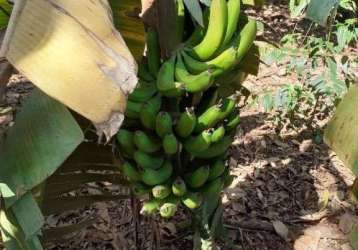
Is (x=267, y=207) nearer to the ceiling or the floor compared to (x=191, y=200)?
nearer to the floor

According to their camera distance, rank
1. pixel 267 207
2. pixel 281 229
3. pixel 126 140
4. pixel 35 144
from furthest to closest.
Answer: pixel 267 207, pixel 281 229, pixel 126 140, pixel 35 144

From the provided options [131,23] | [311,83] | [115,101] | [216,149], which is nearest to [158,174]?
[216,149]

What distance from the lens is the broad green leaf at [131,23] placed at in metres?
1.38

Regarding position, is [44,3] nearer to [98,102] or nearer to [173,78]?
[98,102]

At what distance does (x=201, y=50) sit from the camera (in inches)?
52.9

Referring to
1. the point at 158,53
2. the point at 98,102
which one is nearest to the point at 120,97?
the point at 98,102

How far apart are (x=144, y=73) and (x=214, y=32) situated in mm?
212

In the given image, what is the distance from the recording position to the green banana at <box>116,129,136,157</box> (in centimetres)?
140

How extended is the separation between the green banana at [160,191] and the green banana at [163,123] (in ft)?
0.45

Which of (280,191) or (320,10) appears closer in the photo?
(320,10)

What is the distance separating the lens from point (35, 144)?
1.09 metres

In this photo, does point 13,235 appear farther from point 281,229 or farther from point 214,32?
point 281,229

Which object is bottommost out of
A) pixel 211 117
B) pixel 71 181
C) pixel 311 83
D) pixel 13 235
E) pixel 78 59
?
pixel 311 83

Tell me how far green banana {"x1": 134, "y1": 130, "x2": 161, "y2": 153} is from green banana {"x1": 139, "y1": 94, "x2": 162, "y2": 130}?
3cm
